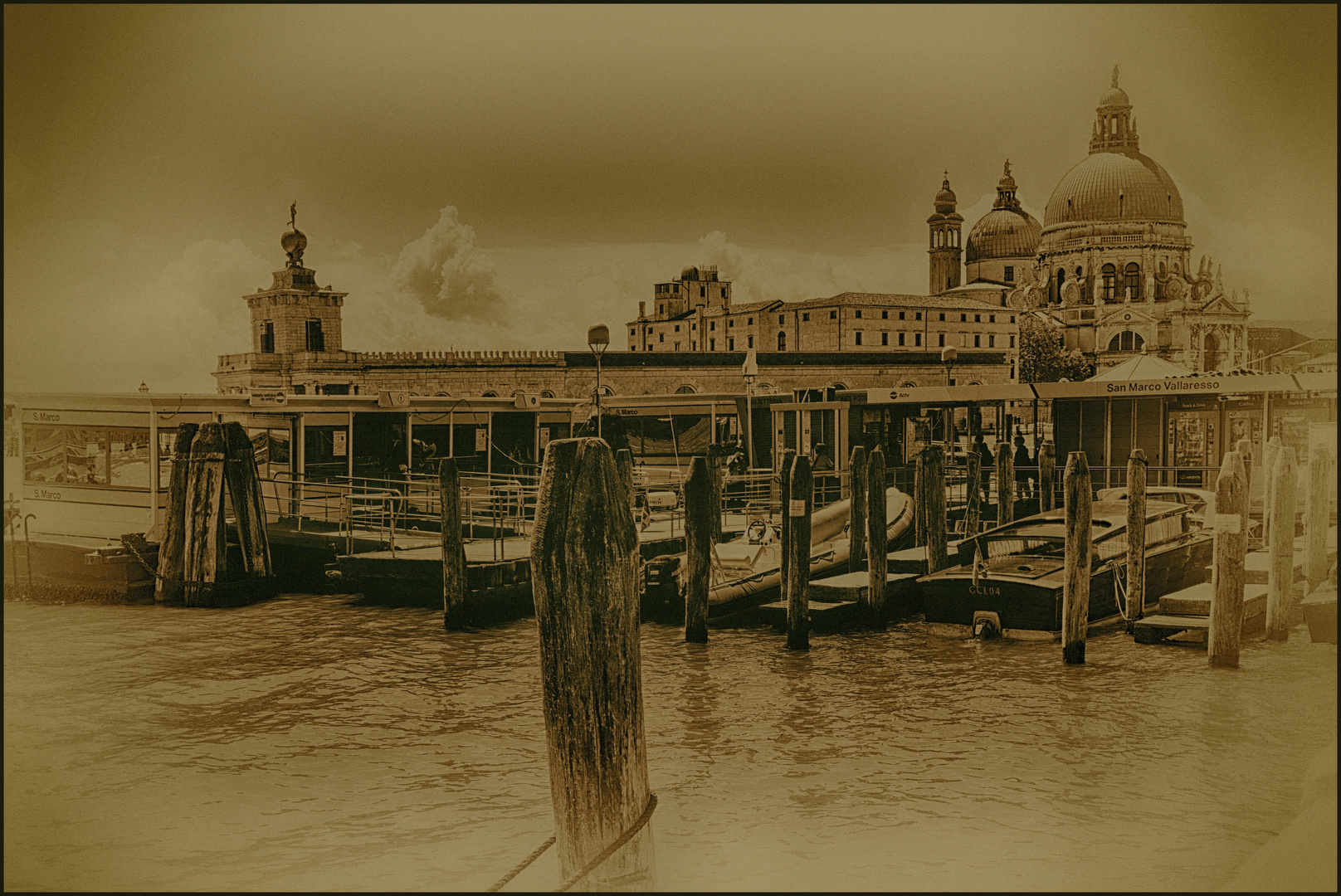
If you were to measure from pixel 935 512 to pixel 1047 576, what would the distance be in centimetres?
106

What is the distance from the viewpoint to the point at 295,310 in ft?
33.2

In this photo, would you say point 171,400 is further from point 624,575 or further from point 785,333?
point 785,333

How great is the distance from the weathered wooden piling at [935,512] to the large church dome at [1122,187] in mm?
2286

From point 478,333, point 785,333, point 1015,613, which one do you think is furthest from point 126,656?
point 785,333

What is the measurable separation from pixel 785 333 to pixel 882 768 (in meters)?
15.1

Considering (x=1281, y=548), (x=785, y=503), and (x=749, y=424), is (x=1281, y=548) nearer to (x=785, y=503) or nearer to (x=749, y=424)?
(x=785, y=503)

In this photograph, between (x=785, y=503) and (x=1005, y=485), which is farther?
(x=1005, y=485)

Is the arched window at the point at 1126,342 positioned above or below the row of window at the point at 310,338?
above

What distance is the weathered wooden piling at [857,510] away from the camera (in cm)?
810

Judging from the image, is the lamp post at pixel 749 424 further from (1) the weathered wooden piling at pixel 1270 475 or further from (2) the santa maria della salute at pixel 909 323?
(1) the weathered wooden piling at pixel 1270 475

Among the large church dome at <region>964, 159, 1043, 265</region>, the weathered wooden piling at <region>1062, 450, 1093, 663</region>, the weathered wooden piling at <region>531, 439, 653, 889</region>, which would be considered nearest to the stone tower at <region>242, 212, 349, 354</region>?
the weathered wooden piling at <region>531, 439, 653, 889</region>

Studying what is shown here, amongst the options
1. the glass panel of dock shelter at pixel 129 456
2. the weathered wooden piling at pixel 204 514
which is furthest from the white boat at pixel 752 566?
the glass panel of dock shelter at pixel 129 456

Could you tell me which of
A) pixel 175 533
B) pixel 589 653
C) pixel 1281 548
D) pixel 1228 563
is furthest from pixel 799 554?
pixel 175 533

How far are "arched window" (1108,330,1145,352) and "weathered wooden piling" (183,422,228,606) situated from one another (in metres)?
10.9
